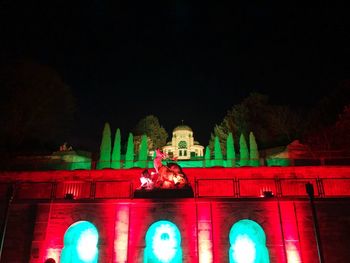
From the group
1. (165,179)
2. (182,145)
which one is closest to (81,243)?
(165,179)

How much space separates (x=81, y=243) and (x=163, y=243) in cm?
464

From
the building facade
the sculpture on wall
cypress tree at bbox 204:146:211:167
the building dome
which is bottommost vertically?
the building facade

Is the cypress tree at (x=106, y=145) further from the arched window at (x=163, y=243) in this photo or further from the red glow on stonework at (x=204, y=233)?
the red glow on stonework at (x=204, y=233)

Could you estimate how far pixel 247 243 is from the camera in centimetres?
1777

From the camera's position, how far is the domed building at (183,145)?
66875 millimetres

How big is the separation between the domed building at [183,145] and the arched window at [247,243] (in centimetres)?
4827

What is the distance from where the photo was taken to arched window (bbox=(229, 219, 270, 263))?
56.6 feet

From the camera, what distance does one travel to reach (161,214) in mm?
17422

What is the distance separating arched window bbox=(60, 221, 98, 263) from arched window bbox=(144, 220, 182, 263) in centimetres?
294

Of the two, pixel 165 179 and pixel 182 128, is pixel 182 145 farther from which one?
pixel 165 179

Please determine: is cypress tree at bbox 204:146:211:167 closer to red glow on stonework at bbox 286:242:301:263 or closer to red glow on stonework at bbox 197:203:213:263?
red glow on stonework at bbox 197:203:213:263

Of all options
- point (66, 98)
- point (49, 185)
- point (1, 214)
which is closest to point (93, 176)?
point (49, 185)

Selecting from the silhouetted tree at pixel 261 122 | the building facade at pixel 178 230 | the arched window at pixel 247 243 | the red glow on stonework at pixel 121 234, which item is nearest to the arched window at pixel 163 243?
the building facade at pixel 178 230

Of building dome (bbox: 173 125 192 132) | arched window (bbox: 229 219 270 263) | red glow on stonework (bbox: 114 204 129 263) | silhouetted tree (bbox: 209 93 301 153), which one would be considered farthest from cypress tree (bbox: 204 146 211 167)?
building dome (bbox: 173 125 192 132)
